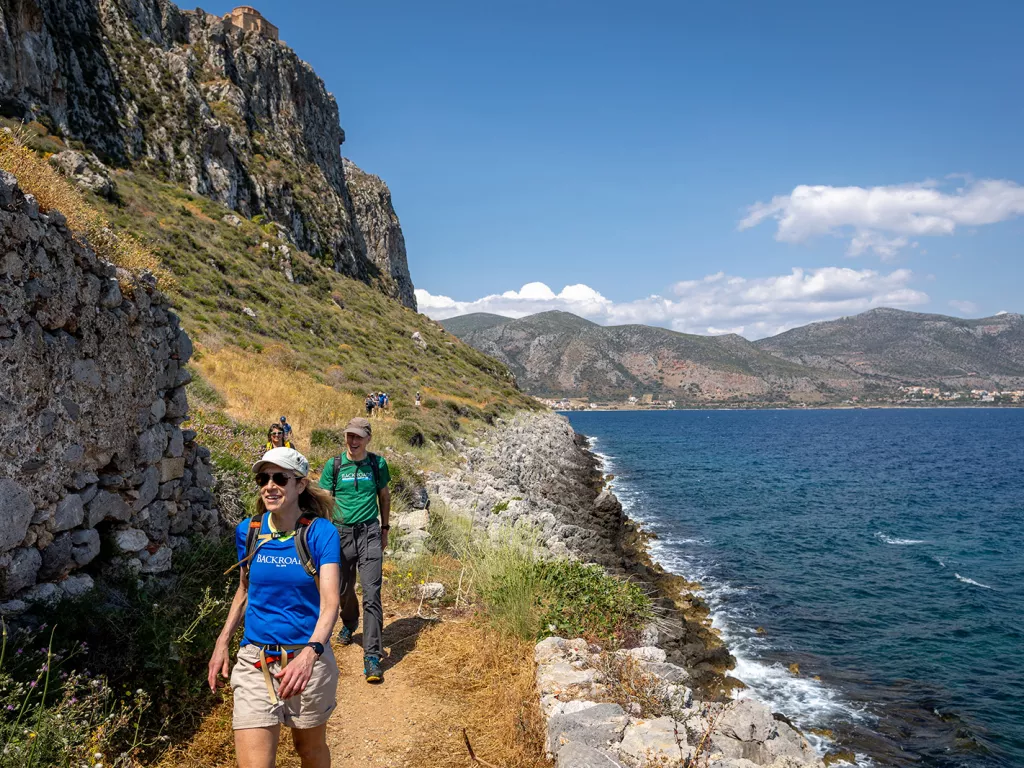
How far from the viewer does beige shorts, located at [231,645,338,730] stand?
2.91 m

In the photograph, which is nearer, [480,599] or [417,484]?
[480,599]

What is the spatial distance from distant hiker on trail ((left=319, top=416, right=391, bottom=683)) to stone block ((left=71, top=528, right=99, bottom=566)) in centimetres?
184

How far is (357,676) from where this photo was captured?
5.43 meters

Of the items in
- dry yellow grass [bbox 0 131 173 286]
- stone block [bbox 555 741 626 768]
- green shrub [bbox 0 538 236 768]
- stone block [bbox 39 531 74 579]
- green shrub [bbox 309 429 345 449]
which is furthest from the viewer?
green shrub [bbox 309 429 345 449]

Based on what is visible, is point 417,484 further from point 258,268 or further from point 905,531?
point 258,268

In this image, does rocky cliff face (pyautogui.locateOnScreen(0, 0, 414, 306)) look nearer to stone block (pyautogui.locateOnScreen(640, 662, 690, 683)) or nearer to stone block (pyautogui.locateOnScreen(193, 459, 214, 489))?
stone block (pyautogui.locateOnScreen(193, 459, 214, 489))

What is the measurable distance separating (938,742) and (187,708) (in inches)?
479

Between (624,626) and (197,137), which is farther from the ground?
(197,137)

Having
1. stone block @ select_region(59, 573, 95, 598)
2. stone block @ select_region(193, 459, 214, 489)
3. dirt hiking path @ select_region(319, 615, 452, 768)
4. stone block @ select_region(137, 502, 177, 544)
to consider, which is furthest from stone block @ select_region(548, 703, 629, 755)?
stone block @ select_region(193, 459, 214, 489)

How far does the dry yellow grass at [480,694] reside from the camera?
14.0ft

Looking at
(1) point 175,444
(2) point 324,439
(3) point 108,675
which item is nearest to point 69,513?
(3) point 108,675

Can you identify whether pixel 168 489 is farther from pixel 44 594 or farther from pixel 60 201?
pixel 60 201

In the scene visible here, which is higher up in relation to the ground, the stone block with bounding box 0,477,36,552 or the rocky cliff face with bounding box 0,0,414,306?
the rocky cliff face with bounding box 0,0,414,306

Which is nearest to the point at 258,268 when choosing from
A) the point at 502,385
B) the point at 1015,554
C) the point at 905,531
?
the point at 502,385
